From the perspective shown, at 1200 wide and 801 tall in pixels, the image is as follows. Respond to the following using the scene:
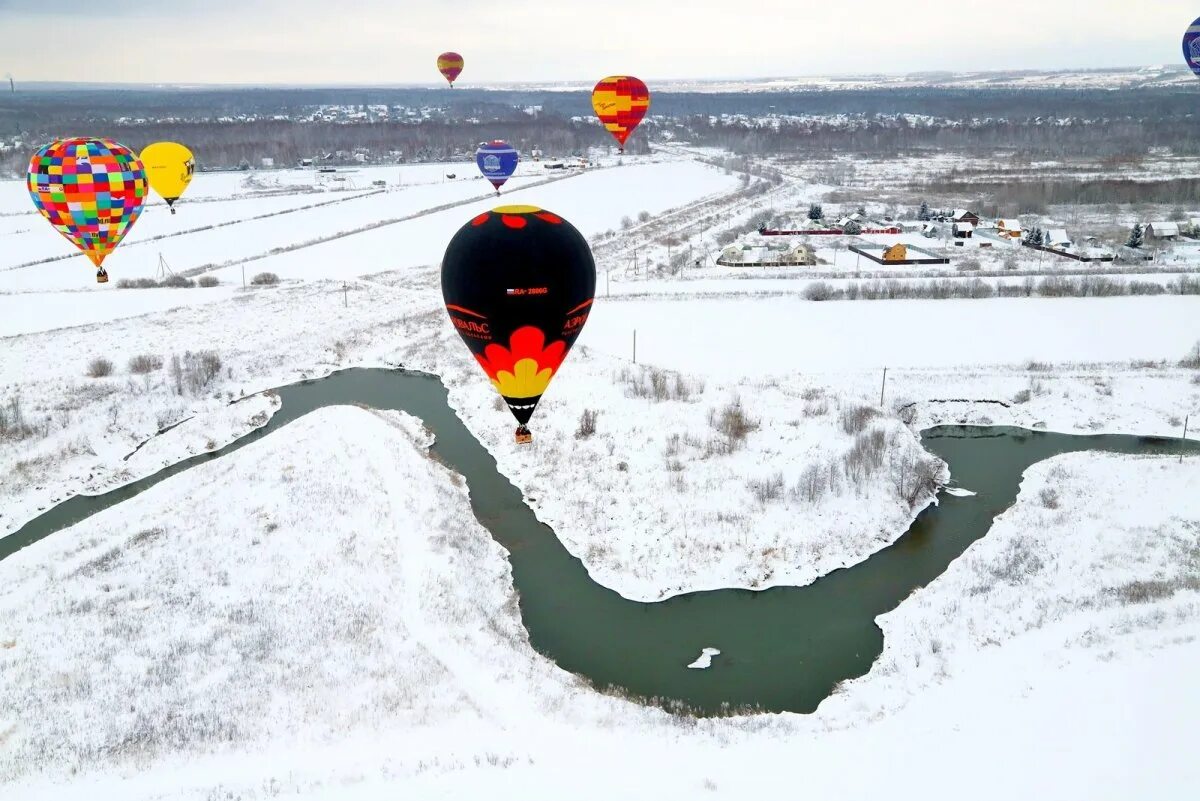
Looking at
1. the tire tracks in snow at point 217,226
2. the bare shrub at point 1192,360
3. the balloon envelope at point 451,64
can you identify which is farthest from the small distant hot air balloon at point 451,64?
the bare shrub at point 1192,360

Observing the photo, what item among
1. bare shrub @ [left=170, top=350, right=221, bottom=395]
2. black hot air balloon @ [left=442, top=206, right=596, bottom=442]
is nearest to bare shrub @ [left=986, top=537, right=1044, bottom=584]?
black hot air balloon @ [left=442, top=206, right=596, bottom=442]

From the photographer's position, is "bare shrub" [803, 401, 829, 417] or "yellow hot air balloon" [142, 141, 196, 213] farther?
"yellow hot air balloon" [142, 141, 196, 213]

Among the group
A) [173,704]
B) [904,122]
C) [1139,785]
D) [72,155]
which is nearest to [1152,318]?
[1139,785]

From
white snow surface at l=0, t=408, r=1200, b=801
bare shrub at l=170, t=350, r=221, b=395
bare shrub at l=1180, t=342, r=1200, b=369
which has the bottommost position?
white snow surface at l=0, t=408, r=1200, b=801

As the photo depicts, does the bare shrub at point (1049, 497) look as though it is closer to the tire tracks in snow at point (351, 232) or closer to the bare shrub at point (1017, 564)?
the bare shrub at point (1017, 564)

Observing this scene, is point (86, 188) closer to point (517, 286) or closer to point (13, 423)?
point (13, 423)

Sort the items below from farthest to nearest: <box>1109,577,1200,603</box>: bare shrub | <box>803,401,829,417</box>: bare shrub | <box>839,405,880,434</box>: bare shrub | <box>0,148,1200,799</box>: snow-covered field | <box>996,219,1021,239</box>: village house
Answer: <box>996,219,1021,239</box>: village house, <box>803,401,829,417</box>: bare shrub, <box>839,405,880,434</box>: bare shrub, <box>1109,577,1200,603</box>: bare shrub, <box>0,148,1200,799</box>: snow-covered field

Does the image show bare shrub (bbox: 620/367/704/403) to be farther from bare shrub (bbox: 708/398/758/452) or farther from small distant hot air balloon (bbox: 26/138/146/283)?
small distant hot air balloon (bbox: 26/138/146/283)
